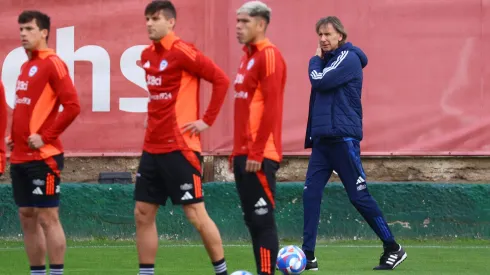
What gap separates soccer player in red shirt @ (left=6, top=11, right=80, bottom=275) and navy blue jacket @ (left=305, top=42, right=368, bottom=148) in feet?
8.00

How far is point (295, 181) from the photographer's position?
12.8 meters

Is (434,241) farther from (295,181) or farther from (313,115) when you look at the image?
(313,115)

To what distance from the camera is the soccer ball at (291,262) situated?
900 cm

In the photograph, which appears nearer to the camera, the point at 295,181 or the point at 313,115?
the point at 313,115

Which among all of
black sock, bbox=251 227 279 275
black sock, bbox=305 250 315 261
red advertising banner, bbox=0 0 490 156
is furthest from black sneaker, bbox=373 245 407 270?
red advertising banner, bbox=0 0 490 156

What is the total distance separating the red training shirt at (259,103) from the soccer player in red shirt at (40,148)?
1.17 m

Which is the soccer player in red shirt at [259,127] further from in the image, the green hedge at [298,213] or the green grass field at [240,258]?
the green hedge at [298,213]

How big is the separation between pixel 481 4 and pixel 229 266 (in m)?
4.58

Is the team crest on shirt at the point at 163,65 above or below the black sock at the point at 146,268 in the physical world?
above

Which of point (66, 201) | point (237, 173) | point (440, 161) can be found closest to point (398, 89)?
point (440, 161)

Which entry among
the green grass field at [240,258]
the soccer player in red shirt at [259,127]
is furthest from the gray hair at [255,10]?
the green grass field at [240,258]

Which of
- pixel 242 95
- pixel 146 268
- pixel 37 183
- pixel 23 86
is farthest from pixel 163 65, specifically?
pixel 146 268

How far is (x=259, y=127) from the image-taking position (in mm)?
7559

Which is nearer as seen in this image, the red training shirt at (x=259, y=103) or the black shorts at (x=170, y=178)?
the red training shirt at (x=259, y=103)
